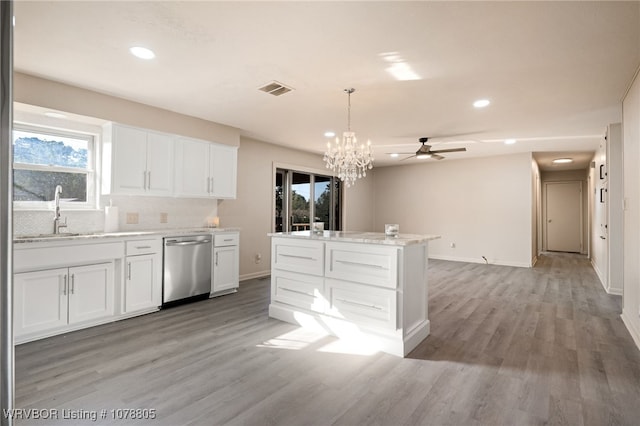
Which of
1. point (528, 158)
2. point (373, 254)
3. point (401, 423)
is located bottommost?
point (401, 423)

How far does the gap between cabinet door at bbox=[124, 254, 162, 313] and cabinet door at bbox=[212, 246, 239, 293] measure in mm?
776

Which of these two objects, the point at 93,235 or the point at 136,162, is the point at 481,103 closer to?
the point at 136,162

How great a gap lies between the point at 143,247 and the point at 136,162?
1.04 meters

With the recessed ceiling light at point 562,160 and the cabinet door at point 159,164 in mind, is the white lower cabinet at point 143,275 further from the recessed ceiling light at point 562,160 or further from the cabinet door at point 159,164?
the recessed ceiling light at point 562,160

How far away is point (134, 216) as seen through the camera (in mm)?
4086

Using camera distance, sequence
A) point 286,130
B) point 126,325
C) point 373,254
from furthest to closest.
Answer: point 286,130, point 126,325, point 373,254

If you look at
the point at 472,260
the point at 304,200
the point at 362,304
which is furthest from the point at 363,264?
the point at 472,260

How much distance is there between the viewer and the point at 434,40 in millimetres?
2412

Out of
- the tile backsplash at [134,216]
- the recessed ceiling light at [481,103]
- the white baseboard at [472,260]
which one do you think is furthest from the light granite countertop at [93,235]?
the white baseboard at [472,260]

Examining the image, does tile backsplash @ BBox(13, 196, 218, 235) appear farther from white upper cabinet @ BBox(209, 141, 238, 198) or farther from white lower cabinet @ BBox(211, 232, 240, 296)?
white lower cabinet @ BBox(211, 232, 240, 296)

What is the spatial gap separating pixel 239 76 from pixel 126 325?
281cm

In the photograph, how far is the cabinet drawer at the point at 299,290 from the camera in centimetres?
329

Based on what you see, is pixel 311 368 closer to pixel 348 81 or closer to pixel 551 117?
pixel 348 81

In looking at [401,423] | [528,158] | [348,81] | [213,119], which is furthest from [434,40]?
[528,158]
